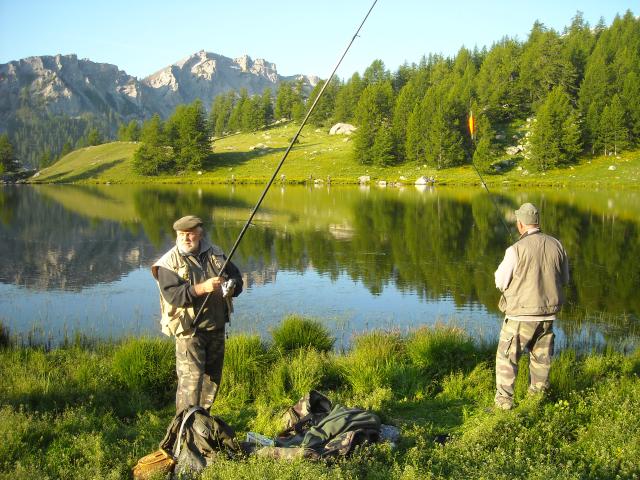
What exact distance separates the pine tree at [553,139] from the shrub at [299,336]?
218ft

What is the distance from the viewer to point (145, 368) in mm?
7746

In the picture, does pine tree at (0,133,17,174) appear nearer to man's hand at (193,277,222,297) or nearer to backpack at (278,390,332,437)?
man's hand at (193,277,222,297)

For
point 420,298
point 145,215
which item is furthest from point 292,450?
point 145,215

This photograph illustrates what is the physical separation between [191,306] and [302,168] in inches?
2933

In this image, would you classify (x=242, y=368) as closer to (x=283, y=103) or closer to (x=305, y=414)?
(x=305, y=414)

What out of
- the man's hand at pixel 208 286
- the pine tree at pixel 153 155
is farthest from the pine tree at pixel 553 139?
the man's hand at pixel 208 286

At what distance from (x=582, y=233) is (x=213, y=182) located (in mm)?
56709

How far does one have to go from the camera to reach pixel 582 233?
2617cm

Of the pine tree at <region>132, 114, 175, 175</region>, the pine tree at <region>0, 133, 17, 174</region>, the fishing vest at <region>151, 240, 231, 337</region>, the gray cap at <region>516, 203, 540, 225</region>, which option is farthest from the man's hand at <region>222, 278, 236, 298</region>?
the pine tree at <region>0, 133, 17, 174</region>

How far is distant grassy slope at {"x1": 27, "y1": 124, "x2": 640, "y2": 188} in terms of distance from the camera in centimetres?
6494

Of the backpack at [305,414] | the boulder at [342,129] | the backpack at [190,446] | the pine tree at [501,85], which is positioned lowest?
the backpack at [305,414]

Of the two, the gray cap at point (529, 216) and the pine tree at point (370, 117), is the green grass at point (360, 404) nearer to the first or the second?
the gray cap at point (529, 216)

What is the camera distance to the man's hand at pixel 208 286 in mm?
5387

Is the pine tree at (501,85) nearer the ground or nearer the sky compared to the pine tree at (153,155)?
nearer the sky
